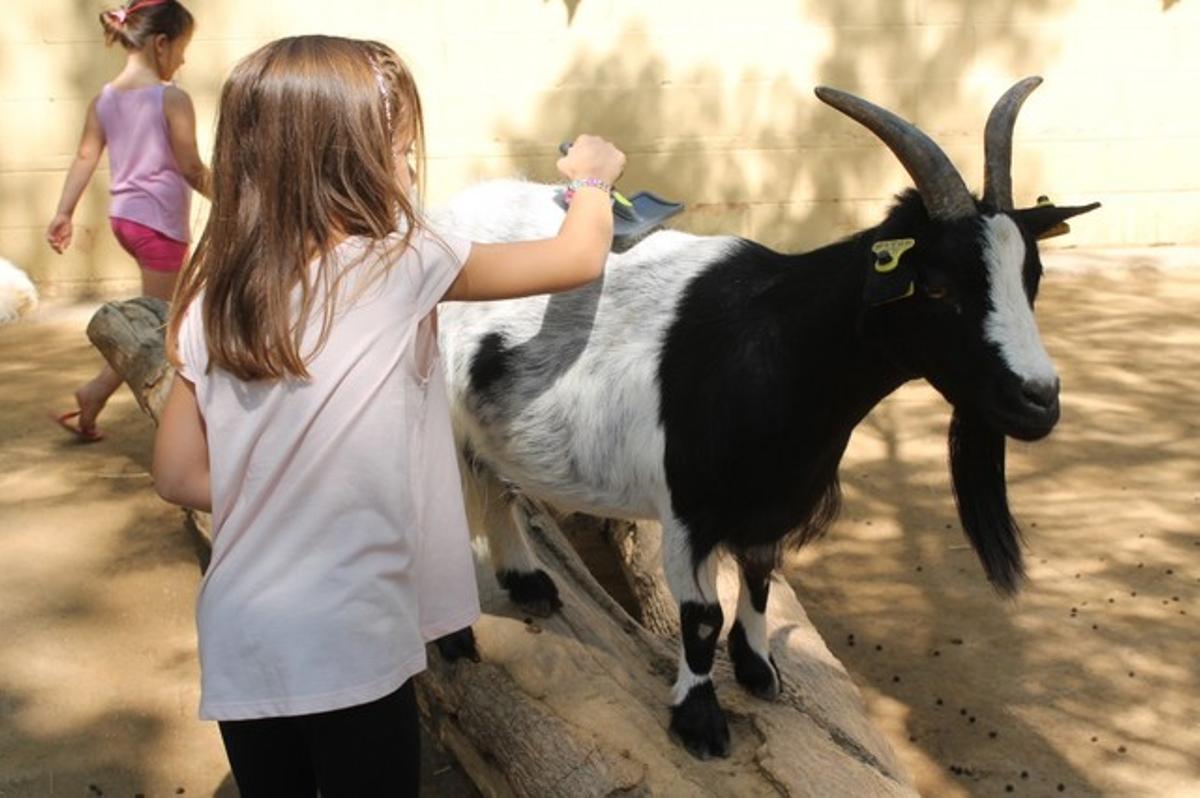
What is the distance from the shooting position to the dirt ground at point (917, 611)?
351cm

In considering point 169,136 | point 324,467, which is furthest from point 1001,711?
point 169,136

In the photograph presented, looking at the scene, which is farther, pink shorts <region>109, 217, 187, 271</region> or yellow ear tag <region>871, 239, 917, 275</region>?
pink shorts <region>109, 217, 187, 271</region>

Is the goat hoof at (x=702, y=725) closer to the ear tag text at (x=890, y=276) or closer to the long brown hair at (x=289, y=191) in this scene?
the ear tag text at (x=890, y=276)

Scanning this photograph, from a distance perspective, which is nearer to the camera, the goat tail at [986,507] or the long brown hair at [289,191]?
the long brown hair at [289,191]

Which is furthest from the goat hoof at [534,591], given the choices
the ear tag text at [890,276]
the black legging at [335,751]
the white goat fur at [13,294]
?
the white goat fur at [13,294]

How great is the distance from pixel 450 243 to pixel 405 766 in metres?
0.76

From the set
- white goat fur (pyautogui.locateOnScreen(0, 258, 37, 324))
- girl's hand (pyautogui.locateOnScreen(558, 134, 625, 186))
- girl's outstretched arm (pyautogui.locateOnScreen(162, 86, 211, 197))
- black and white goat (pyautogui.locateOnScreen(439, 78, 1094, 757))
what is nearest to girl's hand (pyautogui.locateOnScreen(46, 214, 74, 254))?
white goat fur (pyautogui.locateOnScreen(0, 258, 37, 324))

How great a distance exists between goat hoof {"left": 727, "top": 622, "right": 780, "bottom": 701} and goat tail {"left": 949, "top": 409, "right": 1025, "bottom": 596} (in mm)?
549

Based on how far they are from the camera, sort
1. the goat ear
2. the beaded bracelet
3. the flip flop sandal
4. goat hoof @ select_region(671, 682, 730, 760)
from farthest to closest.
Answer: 1. the flip flop sandal
2. goat hoof @ select_region(671, 682, 730, 760)
3. the goat ear
4. the beaded bracelet

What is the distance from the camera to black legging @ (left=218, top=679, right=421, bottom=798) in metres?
1.97

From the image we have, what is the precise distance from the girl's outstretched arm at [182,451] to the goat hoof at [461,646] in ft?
4.43

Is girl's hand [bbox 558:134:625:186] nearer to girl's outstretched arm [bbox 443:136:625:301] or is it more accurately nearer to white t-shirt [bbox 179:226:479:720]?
girl's outstretched arm [bbox 443:136:625:301]

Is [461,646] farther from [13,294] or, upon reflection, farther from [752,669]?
[13,294]

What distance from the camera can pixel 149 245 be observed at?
518 centimetres
